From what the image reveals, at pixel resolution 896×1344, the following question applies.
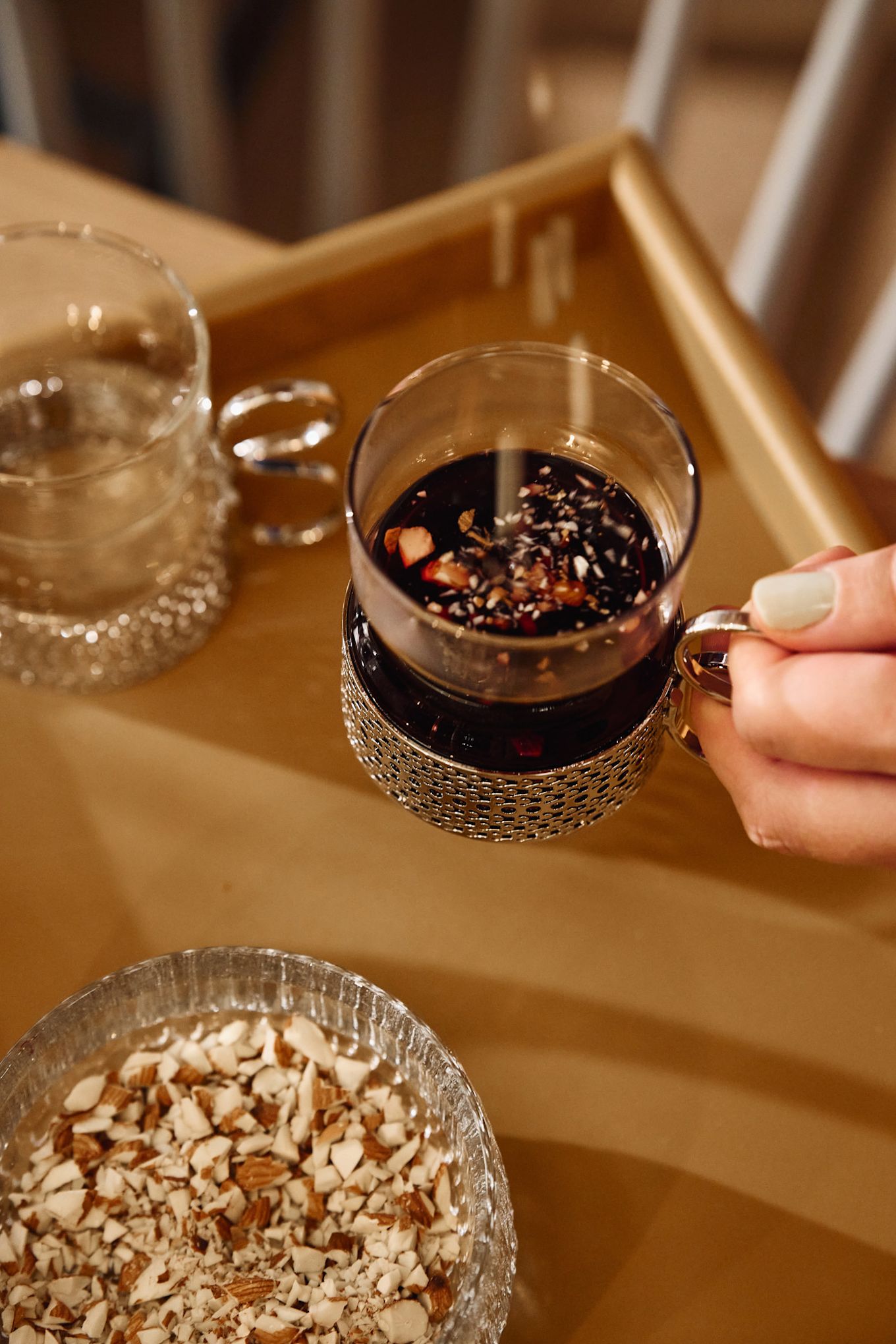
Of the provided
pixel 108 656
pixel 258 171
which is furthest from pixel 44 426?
pixel 258 171

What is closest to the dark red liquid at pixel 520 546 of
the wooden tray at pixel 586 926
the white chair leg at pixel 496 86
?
the wooden tray at pixel 586 926

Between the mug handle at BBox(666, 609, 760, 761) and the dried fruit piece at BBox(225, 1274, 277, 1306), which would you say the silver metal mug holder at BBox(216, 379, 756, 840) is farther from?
the dried fruit piece at BBox(225, 1274, 277, 1306)

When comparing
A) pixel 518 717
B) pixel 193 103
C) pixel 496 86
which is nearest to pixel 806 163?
pixel 496 86

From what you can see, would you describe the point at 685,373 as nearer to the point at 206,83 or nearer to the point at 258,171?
the point at 206,83

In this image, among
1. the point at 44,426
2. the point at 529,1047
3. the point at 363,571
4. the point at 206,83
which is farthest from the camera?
the point at 206,83

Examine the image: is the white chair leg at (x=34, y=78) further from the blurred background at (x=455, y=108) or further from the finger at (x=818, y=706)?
the finger at (x=818, y=706)

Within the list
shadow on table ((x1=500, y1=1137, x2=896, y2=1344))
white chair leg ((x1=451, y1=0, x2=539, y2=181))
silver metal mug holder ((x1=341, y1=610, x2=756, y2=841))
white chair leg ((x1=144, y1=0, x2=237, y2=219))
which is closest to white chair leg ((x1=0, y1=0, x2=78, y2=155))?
white chair leg ((x1=144, y1=0, x2=237, y2=219))

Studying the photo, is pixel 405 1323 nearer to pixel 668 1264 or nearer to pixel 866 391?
pixel 668 1264
